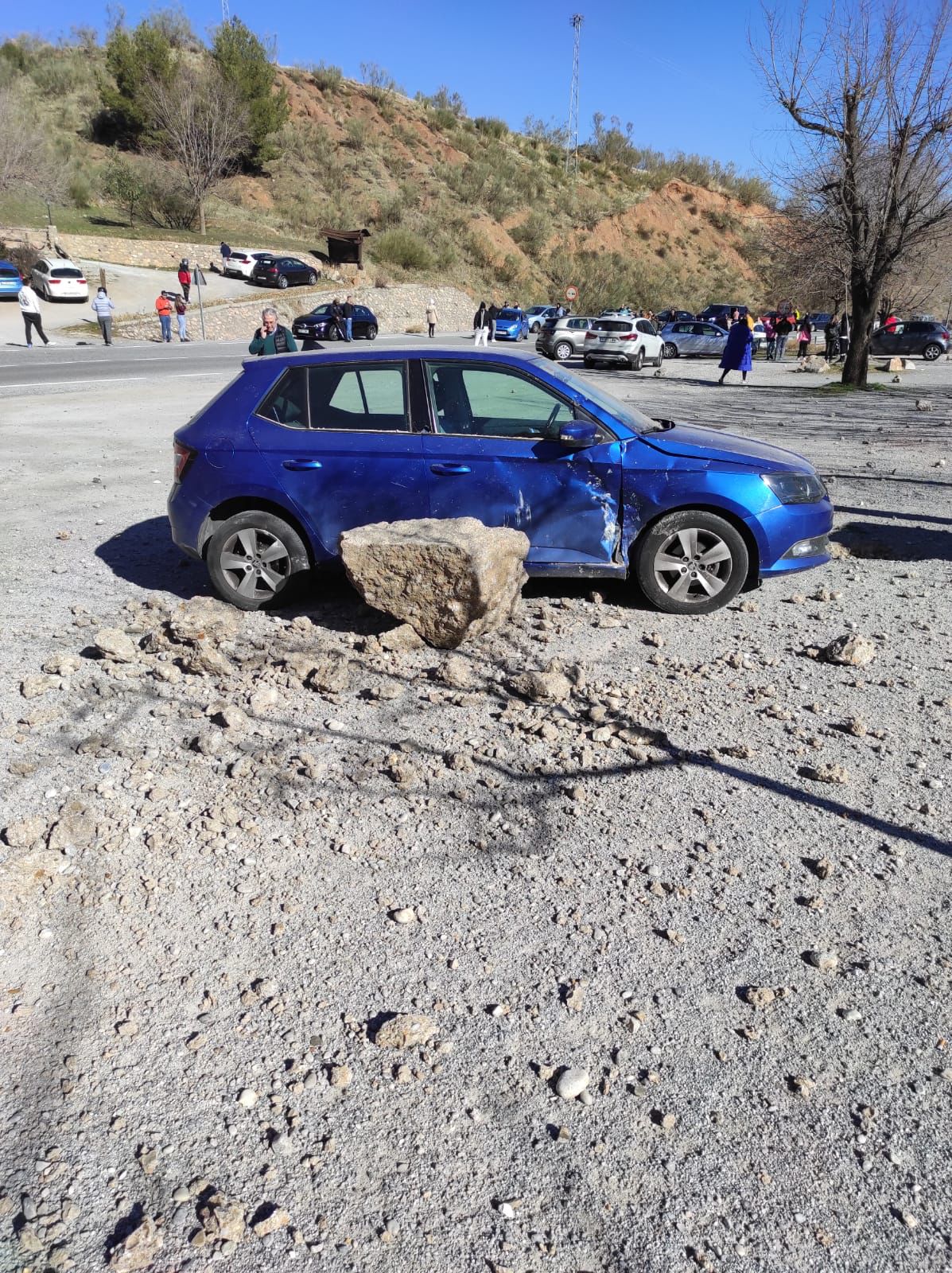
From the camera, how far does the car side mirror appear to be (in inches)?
223

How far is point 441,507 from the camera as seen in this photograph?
5.85 metres

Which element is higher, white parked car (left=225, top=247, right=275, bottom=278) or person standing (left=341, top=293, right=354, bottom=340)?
white parked car (left=225, top=247, right=275, bottom=278)

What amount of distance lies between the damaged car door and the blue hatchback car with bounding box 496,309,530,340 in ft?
126

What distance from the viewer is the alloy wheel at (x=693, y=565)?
5914 mm

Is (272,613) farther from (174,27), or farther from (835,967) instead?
(174,27)

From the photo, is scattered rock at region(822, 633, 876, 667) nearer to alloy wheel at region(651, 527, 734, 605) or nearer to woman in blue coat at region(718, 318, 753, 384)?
alloy wheel at region(651, 527, 734, 605)

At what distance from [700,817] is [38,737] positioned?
306 centimetres

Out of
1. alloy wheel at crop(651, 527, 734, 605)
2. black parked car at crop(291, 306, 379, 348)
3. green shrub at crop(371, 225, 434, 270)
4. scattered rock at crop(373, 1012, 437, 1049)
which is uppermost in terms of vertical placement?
green shrub at crop(371, 225, 434, 270)

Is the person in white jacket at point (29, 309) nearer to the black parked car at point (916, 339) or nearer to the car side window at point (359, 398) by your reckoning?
the car side window at point (359, 398)

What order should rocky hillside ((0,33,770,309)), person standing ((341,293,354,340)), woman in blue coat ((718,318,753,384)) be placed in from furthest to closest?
1. rocky hillside ((0,33,770,309))
2. person standing ((341,293,354,340))
3. woman in blue coat ((718,318,753,384))

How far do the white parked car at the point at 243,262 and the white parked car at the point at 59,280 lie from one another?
921 centimetres

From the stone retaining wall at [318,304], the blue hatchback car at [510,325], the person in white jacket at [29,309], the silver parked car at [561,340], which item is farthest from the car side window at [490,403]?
the blue hatchback car at [510,325]

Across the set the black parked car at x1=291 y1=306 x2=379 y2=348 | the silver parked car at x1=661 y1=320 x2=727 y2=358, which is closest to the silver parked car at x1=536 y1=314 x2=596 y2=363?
the silver parked car at x1=661 y1=320 x2=727 y2=358

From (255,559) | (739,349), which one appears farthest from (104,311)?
(255,559)
